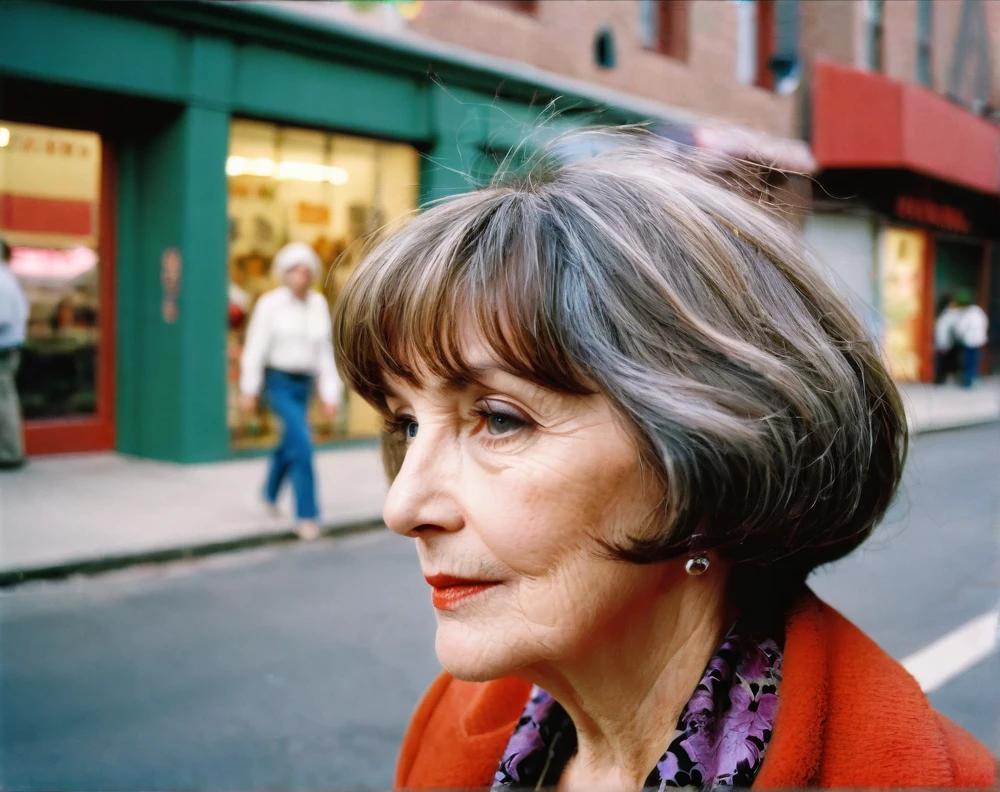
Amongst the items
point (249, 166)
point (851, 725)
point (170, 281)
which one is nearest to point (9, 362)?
point (170, 281)

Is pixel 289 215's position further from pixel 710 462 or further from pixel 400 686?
pixel 710 462

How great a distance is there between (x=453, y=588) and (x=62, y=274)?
10057 millimetres

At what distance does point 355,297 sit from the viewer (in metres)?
1.29

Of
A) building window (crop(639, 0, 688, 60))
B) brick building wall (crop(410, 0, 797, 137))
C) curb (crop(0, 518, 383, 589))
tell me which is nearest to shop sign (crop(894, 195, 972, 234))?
brick building wall (crop(410, 0, 797, 137))

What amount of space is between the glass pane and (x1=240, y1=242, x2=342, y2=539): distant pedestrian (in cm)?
362

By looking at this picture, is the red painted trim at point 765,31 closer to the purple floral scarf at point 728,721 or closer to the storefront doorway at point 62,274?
the purple floral scarf at point 728,721

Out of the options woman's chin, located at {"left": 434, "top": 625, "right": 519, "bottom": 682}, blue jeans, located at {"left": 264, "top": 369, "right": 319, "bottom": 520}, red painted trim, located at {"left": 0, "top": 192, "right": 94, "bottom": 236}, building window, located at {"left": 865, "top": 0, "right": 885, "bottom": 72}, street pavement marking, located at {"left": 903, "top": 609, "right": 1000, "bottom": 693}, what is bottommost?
street pavement marking, located at {"left": 903, "top": 609, "right": 1000, "bottom": 693}

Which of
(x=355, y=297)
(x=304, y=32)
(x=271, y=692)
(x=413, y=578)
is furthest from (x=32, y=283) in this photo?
(x=355, y=297)

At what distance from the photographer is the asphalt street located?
12.5ft

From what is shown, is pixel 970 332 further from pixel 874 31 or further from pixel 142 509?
pixel 142 509

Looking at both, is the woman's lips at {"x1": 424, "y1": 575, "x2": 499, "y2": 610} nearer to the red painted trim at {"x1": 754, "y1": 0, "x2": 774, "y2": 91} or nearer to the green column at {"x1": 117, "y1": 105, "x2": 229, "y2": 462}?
the red painted trim at {"x1": 754, "y1": 0, "x2": 774, "y2": 91}

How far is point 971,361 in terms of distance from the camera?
4.72 metres

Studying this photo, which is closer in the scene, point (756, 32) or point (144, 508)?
point (756, 32)

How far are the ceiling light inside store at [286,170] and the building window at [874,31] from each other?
9.56 meters
